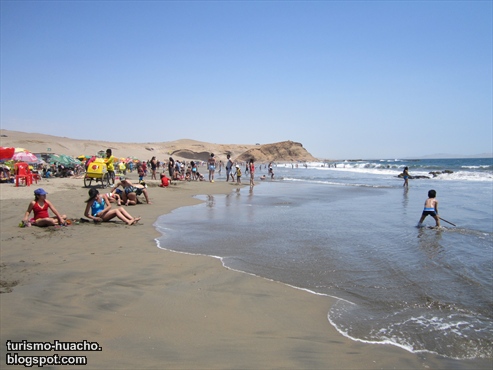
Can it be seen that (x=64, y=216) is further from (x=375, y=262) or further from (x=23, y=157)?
(x=23, y=157)

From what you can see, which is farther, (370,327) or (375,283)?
(375,283)

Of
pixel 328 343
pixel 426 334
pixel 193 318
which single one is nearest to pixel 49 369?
pixel 193 318

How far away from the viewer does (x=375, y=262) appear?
6.08 m

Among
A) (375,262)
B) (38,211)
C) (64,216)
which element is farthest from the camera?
(64,216)

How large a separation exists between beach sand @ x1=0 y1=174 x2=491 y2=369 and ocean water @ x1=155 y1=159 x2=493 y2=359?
1.03 feet

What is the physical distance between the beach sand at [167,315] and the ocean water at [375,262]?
313 millimetres

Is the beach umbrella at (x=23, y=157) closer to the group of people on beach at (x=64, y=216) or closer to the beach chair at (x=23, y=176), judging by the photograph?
the beach chair at (x=23, y=176)

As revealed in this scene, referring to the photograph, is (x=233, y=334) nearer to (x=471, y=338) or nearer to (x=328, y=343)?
(x=328, y=343)

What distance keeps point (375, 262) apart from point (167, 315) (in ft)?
12.7

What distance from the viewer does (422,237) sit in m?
8.20

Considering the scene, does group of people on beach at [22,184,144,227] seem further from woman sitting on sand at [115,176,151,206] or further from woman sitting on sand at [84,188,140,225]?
woman sitting on sand at [115,176,151,206]

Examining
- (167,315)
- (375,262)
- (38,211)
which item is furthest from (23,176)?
(375,262)

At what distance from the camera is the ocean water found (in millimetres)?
3746

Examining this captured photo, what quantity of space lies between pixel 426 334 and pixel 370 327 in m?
0.54
